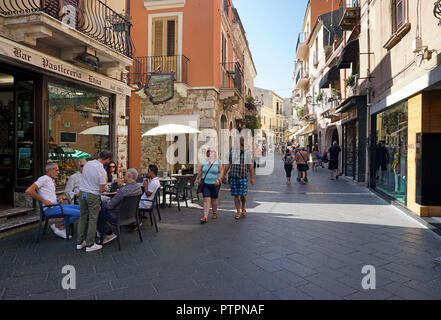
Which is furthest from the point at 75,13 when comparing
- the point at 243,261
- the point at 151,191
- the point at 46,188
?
the point at 243,261

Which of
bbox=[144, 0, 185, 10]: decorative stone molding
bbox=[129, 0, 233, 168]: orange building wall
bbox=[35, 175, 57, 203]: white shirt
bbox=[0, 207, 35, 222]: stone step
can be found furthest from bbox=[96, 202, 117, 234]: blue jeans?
bbox=[144, 0, 185, 10]: decorative stone molding

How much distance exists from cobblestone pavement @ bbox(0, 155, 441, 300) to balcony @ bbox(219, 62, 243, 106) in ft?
27.2

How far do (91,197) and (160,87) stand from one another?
7.79 m

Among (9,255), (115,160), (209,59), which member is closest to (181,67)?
(209,59)

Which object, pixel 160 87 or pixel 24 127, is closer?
pixel 24 127

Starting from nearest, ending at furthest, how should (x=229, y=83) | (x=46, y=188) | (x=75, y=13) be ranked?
(x=46, y=188) < (x=75, y=13) < (x=229, y=83)

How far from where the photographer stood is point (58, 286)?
331cm

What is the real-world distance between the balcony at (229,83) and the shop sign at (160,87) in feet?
10.3

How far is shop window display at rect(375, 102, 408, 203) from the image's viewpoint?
7816 mm

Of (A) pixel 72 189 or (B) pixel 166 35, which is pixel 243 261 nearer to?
(A) pixel 72 189

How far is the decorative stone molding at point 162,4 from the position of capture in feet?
42.7

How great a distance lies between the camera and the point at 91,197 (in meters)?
4.47

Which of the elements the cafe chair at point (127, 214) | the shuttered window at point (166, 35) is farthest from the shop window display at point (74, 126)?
the shuttered window at point (166, 35)

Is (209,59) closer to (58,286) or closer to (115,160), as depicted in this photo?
(115,160)
